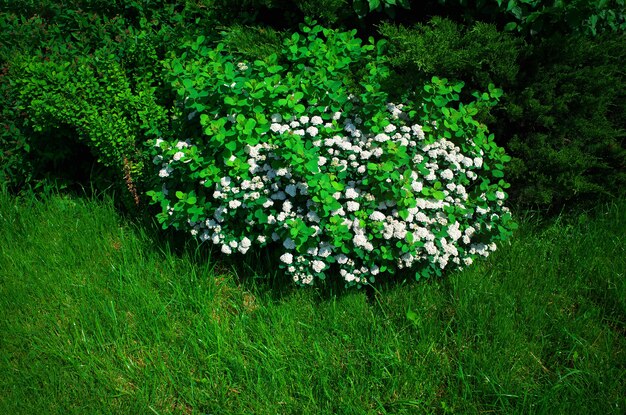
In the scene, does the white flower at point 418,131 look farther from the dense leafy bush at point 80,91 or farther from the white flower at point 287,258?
the dense leafy bush at point 80,91

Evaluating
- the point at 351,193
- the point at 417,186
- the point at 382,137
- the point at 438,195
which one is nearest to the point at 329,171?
the point at 351,193

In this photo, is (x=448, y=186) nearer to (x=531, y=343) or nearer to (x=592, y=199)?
(x=531, y=343)

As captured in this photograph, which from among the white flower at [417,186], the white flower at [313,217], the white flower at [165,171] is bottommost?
the white flower at [313,217]

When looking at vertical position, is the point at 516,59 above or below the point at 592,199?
above

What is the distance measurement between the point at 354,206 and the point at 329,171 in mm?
277

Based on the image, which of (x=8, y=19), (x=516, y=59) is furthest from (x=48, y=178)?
(x=516, y=59)

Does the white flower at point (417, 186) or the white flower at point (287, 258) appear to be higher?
the white flower at point (417, 186)

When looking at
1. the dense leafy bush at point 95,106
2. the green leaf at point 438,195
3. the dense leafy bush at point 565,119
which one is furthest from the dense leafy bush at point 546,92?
the dense leafy bush at point 95,106

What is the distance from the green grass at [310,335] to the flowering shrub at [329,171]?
246mm

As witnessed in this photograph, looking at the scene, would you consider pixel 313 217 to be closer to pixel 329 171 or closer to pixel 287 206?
pixel 287 206

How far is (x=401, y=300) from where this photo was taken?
3.00 metres

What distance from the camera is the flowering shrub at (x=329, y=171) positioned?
2779mm

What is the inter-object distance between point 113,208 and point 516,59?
8.74 ft

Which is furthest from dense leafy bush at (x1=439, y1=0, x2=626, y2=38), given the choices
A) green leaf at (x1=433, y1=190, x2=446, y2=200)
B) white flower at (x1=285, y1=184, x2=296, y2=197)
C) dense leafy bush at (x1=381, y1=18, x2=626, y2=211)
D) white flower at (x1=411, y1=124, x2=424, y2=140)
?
white flower at (x1=285, y1=184, x2=296, y2=197)
